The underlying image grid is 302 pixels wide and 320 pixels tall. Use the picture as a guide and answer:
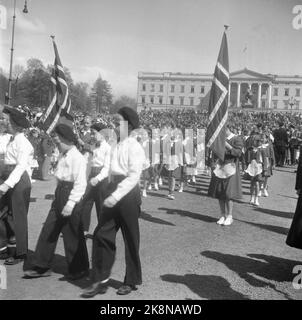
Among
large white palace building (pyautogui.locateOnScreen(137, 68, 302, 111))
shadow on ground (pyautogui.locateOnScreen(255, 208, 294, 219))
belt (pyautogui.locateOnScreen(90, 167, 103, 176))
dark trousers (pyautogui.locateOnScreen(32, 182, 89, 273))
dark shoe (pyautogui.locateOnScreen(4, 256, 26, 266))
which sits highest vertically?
large white palace building (pyautogui.locateOnScreen(137, 68, 302, 111))

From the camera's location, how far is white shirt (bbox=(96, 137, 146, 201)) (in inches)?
179

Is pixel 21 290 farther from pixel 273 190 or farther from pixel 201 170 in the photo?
pixel 201 170

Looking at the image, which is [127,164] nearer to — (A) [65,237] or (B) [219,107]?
(A) [65,237]

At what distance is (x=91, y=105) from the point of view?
67.1 metres

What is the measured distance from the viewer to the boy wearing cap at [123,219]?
15.3 ft

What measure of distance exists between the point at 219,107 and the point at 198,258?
114 inches

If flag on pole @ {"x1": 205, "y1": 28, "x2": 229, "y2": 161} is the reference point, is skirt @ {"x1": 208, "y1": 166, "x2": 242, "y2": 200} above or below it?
below

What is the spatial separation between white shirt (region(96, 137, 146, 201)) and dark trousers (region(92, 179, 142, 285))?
0.17m

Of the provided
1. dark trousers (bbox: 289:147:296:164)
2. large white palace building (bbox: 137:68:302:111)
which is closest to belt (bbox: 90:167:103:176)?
dark trousers (bbox: 289:147:296:164)

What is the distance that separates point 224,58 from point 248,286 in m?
4.42

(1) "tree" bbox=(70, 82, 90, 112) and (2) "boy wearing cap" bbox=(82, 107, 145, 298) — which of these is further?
(1) "tree" bbox=(70, 82, 90, 112)

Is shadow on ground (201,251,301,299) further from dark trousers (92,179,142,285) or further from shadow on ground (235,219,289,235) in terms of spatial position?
shadow on ground (235,219,289,235)

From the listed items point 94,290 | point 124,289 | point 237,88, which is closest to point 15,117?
point 94,290

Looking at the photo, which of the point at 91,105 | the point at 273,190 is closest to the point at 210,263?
the point at 273,190
